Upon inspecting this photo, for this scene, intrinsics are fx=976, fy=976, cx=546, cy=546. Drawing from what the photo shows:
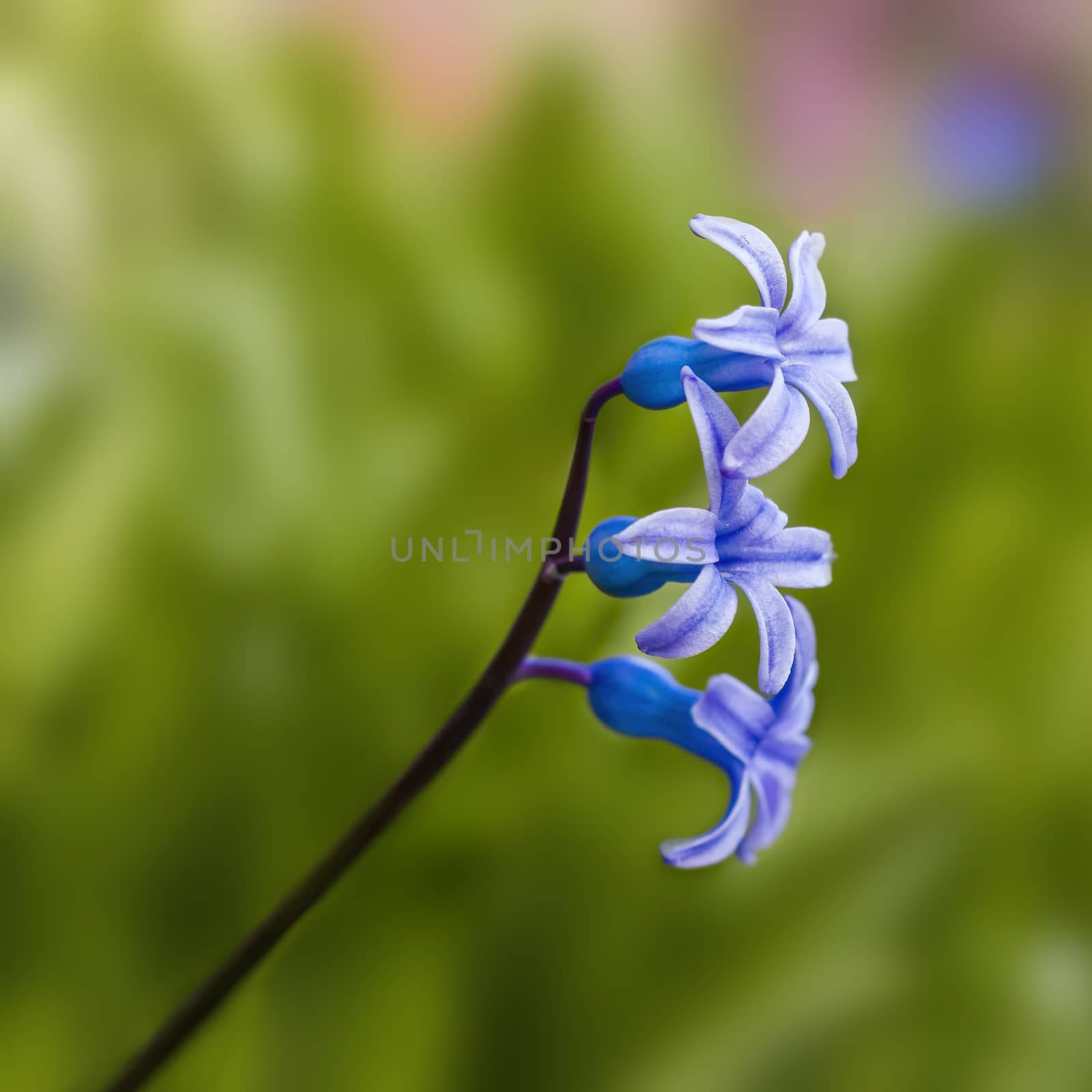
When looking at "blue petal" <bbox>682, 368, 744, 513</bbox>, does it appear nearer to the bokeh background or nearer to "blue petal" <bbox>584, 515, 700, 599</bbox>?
"blue petal" <bbox>584, 515, 700, 599</bbox>

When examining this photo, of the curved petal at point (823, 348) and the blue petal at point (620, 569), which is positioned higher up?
the curved petal at point (823, 348)

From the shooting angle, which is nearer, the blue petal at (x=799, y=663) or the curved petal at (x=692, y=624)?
the curved petal at (x=692, y=624)

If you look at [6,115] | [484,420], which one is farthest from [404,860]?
[6,115]

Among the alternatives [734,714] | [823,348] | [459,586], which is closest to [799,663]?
[734,714]

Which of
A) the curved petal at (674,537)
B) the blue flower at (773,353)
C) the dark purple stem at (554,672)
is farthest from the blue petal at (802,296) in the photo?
the dark purple stem at (554,672)

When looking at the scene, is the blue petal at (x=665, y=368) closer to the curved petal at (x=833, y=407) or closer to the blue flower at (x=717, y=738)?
the curved petal at (x=833, y=407)

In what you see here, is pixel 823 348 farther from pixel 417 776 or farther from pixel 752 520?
pixel 417 776
